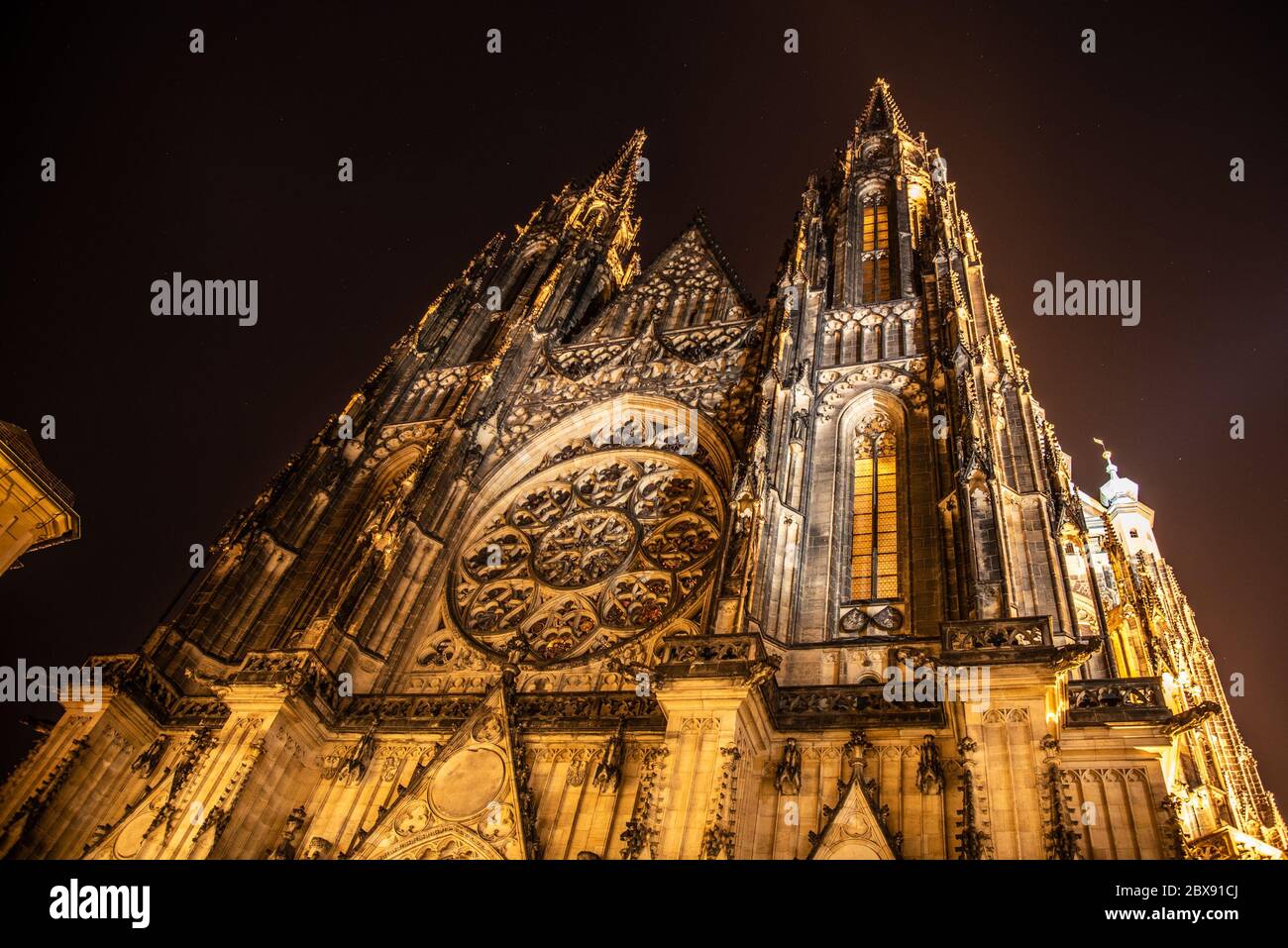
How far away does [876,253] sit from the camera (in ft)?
74.9

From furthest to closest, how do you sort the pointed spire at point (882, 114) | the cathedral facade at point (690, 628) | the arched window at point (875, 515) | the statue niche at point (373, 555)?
the pointed spire at point (882, 114) → the statue niche at point (373, 555) → the arched window at point (875, 515) → the cathedral facade at point (690, 628)

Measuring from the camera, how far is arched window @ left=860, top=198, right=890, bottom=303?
69.7 feet

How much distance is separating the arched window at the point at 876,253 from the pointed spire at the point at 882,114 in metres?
4.86

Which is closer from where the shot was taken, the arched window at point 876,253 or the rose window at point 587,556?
the rose window at point 587,556

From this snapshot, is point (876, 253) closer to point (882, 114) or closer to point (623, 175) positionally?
point (882, 114)

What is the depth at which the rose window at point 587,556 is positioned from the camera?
15.9 metres

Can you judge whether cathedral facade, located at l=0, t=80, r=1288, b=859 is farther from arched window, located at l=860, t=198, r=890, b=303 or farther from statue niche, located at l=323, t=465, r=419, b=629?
arched window, located at l=860, t=198, r=890, b=303

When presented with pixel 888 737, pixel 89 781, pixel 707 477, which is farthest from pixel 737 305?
pixel 89 781

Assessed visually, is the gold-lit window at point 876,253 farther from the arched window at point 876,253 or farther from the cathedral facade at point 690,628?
the cathedral facade at point 690,628

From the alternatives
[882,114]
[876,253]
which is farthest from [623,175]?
[876,253]

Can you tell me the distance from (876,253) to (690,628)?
12.7m

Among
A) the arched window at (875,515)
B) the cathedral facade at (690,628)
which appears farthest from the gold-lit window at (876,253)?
the arched window at (875,515)

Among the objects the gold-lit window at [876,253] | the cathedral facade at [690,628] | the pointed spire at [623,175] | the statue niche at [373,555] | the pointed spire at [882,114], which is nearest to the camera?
the cathedral facade at [690,628]

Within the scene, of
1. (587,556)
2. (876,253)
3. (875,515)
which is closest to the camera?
(875,515)
